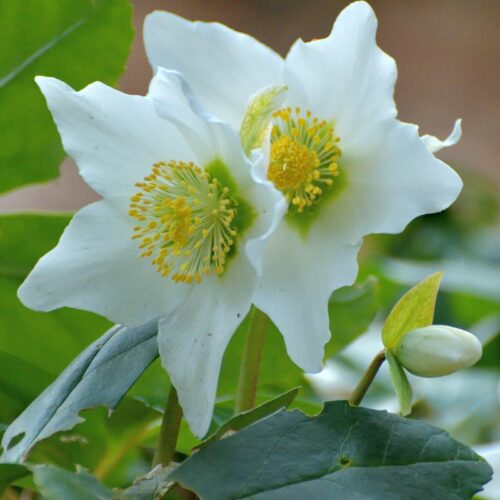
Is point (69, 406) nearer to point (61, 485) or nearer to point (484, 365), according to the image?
point (61, 485)

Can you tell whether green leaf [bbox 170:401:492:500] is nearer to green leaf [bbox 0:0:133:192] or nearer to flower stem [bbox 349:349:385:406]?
flower stem [bbox 349:349:385:406]

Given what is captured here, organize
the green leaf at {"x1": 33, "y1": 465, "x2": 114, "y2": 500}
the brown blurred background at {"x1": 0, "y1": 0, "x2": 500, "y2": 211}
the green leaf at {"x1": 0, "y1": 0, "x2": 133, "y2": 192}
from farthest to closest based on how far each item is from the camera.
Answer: the brown blurred background at {"x1": 0, "y1": 0, "x2": 500, "y2": 211} → the green leaf at {"x1": 0, "y1": 0, "x2": 133, "y2": 192} → the green leaf at {"x1": 33, "y1": 465, "x2": 114, "y2": 500}

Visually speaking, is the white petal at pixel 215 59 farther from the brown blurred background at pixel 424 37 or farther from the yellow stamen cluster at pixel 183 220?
the brown blurred background at pixel 424 37

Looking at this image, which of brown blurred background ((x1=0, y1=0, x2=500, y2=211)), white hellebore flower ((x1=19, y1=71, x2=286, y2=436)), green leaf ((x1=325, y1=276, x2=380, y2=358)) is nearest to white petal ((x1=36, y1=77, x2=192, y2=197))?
white hellebore flower ((x1=19, y1=71, x2=286, y2=436))

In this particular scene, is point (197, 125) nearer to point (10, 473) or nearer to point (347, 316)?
point (10, 473)

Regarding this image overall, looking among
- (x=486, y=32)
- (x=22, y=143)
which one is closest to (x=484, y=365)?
(x=22, y=143)
